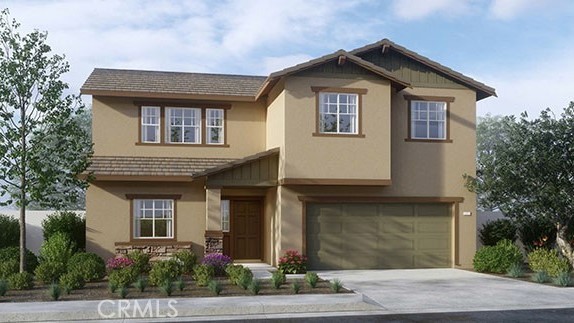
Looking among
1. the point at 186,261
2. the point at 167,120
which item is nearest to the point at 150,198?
the point at 167,120

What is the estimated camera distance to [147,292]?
47.1 feet

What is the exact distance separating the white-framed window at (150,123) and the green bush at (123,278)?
7370mm

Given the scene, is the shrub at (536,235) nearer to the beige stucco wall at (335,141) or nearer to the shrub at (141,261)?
the beige stucco wall at (335,141)

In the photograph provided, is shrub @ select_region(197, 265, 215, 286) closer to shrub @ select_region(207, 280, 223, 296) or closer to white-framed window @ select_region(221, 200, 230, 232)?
shrub @ select_region(207, 280, 223, 296)

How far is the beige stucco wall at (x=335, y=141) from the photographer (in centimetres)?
1906

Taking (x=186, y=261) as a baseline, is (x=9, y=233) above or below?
above

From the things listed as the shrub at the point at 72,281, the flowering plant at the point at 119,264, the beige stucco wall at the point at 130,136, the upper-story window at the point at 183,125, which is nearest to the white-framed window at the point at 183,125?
the upper-story window at the point at 183,125

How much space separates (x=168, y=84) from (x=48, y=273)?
8.78 m

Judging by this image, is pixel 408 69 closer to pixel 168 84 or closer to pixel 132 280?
pixel 168 84

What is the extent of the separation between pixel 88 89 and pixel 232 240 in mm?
7355

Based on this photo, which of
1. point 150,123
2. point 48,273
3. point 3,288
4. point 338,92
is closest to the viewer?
point 3,288

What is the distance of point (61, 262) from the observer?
1747 cm

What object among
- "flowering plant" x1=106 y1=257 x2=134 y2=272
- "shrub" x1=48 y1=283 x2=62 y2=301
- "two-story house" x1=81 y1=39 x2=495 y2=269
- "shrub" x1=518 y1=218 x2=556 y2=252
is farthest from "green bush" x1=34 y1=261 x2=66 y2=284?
"shrub" x1=518 y1=218 x2=556 y2=252

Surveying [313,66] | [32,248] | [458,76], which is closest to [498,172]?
[458,76]
